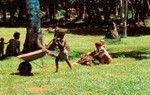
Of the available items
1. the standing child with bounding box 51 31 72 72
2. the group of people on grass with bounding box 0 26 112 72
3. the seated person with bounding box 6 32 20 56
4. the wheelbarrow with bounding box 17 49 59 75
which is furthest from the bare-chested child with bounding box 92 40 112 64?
the seated person with bounding box 6 32 20 56

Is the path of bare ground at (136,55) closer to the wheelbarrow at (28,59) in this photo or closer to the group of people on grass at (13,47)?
the group of people on grass at (13,47)

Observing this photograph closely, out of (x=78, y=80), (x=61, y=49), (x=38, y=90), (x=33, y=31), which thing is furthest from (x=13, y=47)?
(x=38, y=90)

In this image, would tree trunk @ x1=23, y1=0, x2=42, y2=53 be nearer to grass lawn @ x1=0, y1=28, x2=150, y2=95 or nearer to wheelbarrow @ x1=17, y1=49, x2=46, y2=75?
grass lawn @ x1=0, y1=28, x2=150, y2=95

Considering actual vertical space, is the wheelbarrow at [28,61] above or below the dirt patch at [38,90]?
above

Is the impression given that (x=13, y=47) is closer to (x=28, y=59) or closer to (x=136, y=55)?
(x=136, y=55)

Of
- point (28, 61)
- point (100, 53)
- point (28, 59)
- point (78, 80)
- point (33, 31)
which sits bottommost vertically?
point (78, 80)

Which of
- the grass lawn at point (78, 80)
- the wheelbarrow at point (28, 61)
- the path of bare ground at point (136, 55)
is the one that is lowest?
the path of bare ground at point (136, 55)

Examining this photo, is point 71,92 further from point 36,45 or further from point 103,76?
point 36,45

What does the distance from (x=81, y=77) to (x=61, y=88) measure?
2204mm

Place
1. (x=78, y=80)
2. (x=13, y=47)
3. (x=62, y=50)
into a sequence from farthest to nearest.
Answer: (x=13, y=47) → (x=62, y=50) → (x=78, y=80)

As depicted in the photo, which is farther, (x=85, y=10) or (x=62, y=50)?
(x=85, y=10)

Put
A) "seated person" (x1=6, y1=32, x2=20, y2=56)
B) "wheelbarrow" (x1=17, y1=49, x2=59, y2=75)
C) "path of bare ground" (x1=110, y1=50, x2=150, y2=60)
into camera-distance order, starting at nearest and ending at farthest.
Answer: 1. "wheelbarrow" (x1=17, y1=49, x2=59, y2=75)
2. "path of bare ground" (x1=110, y1=50, x2=150, y2=60)
3. "seated person" (x1=6, y1=32, x2=20, y2=56)

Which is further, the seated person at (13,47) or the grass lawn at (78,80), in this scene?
the seated person at (13,47)

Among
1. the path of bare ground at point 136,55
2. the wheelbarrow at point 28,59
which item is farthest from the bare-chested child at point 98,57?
the path of bare ground at point 136,55
